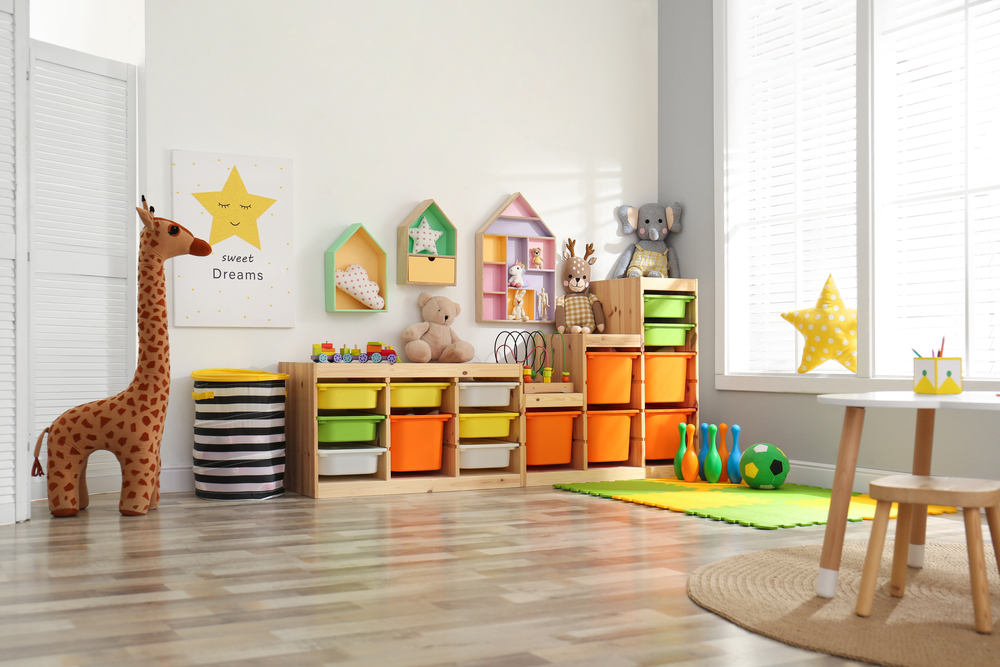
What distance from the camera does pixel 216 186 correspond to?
4293mm

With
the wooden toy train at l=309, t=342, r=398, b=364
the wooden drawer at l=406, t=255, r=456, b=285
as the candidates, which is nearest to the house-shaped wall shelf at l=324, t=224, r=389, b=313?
the wooden drawer at l=406, t=255, r=456, b=285

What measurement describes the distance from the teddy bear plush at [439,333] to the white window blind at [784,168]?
1.56 m

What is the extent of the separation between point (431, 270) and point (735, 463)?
184 centimetres

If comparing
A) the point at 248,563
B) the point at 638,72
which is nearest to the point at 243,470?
the point at 248,563

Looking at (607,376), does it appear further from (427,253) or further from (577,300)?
(427,253)

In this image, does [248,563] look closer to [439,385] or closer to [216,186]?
[439,385]

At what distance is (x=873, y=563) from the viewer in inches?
82.8

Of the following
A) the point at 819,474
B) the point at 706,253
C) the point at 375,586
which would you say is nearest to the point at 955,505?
the point at 375,586

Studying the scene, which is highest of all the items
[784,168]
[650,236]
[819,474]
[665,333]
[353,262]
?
[784,168]

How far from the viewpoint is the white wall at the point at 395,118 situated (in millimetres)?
4258

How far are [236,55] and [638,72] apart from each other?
2.42 meters

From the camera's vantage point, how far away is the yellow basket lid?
3932mm

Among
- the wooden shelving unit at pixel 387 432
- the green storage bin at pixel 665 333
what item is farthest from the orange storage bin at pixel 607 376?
the wooden shelving unit at pixel 387 432

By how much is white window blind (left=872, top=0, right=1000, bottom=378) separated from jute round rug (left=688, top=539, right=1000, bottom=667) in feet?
4.76
